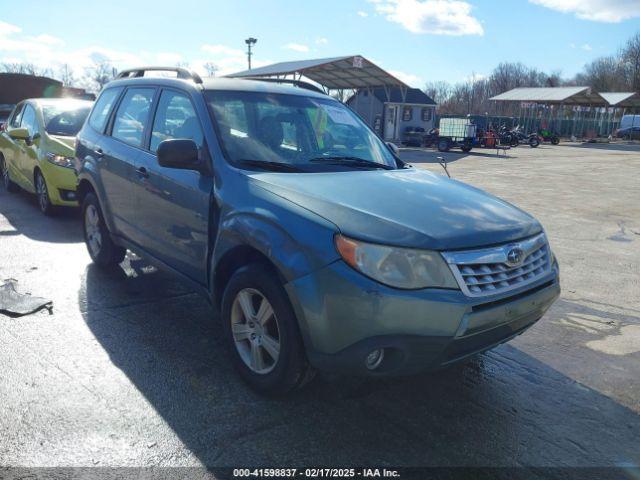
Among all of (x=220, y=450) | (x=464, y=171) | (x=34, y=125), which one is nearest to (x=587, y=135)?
(x=464, y=171)

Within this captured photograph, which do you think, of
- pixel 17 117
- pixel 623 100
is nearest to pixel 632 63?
pixel 623 100

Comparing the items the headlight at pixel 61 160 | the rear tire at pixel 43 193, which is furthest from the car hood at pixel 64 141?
the rear tire at pixel 43 193

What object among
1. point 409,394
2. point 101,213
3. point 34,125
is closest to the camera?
point 409,394

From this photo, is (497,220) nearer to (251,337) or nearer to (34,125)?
(251,337)

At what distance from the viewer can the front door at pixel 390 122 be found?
1441 inches

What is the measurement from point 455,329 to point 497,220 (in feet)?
2.58

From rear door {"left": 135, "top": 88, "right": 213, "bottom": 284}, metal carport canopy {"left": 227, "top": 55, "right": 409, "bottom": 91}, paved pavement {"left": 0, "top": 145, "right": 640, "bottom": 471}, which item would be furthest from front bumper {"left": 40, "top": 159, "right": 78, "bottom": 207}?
metal carport canopy {"left": 227, "top": 55, "right": 409, "bottom": 91}

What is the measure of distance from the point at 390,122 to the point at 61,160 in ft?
105

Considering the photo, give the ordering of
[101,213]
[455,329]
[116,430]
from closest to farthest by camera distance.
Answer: [455,329] < [116,430] < [101,213]

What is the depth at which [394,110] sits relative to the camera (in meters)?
37.9

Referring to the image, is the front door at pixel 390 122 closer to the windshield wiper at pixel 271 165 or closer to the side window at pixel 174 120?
the side window at pixel 174 120

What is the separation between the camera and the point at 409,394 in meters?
3.28

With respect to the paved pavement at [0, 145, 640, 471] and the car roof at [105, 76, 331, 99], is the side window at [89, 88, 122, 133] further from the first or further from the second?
the paved pavement at [0, 145, 640, 471]

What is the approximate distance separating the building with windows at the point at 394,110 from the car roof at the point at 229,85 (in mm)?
31854
